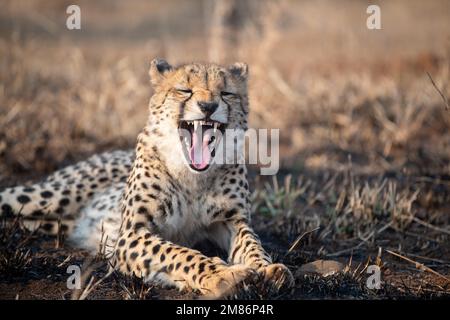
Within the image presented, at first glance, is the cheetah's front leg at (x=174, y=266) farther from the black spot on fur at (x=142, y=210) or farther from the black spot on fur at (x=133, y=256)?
the black spot on fur at (x=142, y=210)

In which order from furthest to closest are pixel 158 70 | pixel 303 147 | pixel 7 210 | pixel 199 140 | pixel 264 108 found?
pixel 264 108
pixel 303 147
pixel 7 210
pixel 158 70
pixel 199 140

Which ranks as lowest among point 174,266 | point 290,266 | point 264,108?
point 290,266

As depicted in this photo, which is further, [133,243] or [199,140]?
[199,140]

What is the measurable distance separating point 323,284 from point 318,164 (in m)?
2.68

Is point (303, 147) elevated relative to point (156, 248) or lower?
elevated

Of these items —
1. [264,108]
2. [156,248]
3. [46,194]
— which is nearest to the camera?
[156,248]

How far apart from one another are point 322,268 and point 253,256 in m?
0.38

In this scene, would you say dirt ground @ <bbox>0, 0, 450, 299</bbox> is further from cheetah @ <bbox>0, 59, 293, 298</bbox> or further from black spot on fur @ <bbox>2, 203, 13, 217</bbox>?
black spot on fur @ <bbox>2, 203, 13, 217</bbox>

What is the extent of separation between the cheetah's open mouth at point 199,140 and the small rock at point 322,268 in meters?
0.74

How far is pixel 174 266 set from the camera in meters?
3.12

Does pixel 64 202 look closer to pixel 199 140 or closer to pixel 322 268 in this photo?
pixel 199 140

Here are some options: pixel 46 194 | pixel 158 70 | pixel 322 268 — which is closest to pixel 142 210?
pixel 158 70

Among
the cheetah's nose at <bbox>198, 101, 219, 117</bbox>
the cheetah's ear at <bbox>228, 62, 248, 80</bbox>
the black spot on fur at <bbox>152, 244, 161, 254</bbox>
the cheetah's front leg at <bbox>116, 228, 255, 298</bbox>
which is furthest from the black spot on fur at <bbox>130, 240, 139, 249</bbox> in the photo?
the cheetah's ear at <bbox>228, 62, 248, 80</bbox>
